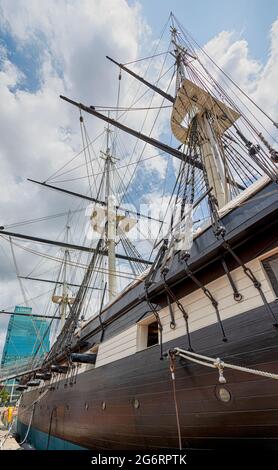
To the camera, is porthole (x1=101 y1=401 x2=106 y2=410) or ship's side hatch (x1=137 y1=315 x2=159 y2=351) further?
porthole (x1=101 y1=401 x2=106 y2=410)

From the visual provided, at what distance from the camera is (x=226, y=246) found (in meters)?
2.79

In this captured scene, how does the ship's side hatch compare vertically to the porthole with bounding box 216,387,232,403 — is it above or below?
above

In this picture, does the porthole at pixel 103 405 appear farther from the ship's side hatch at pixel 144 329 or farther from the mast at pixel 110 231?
the mast at pixel 110 231

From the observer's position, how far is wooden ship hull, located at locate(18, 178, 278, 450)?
2238 millimetres

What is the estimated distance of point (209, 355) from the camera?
2711 mm

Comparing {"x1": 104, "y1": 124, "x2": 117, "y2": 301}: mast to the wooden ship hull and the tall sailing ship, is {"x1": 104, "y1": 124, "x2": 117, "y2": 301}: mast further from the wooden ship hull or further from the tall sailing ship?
the wooden ship hull

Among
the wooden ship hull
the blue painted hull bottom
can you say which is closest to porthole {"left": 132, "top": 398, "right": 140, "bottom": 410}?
the wooden ship hull

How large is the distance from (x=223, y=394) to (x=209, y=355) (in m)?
0.38

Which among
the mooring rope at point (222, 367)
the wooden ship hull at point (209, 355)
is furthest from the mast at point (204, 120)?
the mooring rope at point (222, 367)

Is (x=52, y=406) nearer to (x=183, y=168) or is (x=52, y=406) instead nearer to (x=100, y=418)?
(x=100, y=418)

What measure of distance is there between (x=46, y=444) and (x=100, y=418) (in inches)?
214

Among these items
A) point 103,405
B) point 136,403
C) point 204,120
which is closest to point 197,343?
point 136,403

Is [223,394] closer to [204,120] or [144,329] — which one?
[144,329]
